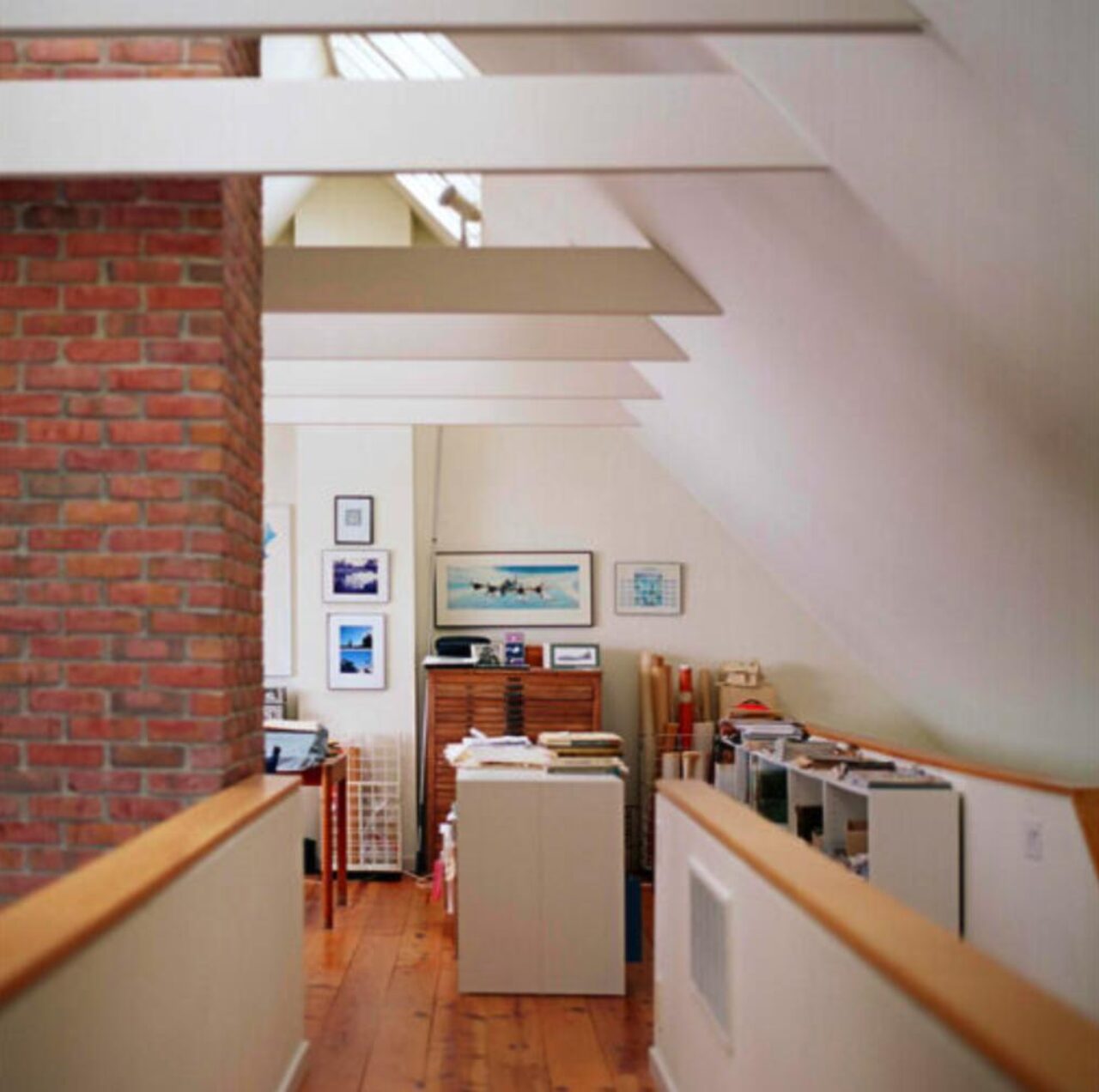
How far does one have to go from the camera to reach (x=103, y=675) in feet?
12.3

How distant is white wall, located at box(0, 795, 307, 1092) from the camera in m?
1.87

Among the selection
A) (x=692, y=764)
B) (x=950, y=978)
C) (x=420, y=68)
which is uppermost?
(x=420, y=68)

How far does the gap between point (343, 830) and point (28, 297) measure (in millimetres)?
4159

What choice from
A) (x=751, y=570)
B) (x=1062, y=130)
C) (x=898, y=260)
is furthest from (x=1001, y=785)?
(x=751, y=570)

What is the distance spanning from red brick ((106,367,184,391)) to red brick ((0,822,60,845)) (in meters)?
1.14

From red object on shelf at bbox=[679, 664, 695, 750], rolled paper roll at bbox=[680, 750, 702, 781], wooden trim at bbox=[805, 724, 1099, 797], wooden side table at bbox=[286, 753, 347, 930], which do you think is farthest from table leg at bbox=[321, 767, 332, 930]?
wooden trim at bbox=[805, 724, 1099, 797]

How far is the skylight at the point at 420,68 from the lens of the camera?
7.29 m

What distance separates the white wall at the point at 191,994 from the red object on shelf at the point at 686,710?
14.2 ft

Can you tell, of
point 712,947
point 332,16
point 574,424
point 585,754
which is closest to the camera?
point 332,16

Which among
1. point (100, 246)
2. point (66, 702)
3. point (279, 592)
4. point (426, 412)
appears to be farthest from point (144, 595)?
point (279, 592)

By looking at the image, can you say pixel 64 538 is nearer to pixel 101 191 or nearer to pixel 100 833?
pixel 100 833

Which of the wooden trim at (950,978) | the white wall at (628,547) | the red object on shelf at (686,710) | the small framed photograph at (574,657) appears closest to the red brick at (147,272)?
the wooden trim at (950,978)

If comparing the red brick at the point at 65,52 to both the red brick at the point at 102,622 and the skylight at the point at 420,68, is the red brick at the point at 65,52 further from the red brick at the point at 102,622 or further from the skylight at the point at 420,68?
the skylight at the point at 420,68

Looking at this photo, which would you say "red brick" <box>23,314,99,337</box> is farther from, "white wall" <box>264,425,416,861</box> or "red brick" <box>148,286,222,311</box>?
"white wall" <box>264,425,416,861</box>
